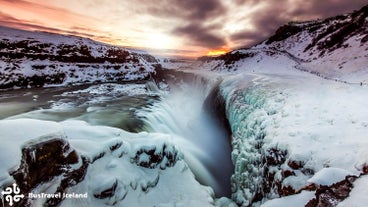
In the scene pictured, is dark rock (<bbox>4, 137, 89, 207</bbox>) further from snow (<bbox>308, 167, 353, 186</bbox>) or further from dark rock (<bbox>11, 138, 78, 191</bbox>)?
snow (<bbox>308, 167, 353, 186</bbox>)

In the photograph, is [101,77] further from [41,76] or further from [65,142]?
[65,142]

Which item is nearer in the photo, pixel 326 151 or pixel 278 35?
pixel 326 151

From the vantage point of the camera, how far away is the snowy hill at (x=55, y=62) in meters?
26.4

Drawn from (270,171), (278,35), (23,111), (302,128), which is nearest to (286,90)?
(302,128)

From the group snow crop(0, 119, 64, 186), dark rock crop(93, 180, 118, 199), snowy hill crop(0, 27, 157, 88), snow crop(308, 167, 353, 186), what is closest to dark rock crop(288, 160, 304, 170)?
snow crop(308, 167, 353, 186)

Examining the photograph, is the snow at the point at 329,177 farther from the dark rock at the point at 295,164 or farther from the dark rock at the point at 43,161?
the dark rock at the point at 43,161

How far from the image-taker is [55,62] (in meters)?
30.5

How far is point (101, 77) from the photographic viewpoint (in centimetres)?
3362

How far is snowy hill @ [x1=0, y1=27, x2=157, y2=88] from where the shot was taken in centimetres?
2636

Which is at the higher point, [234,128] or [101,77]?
[234,128]

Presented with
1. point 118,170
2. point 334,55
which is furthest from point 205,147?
point 334,55

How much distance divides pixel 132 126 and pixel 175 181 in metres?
5.54

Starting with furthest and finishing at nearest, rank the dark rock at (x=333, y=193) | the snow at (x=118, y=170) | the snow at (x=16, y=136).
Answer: the snow at (x=118, y=170)
the snow at (x=16, y=136)
the dark rock at (x=333, y=193)

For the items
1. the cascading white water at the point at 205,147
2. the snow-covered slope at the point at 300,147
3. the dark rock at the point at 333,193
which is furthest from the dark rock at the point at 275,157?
Answer: the cascading white water at the point at 205,147
